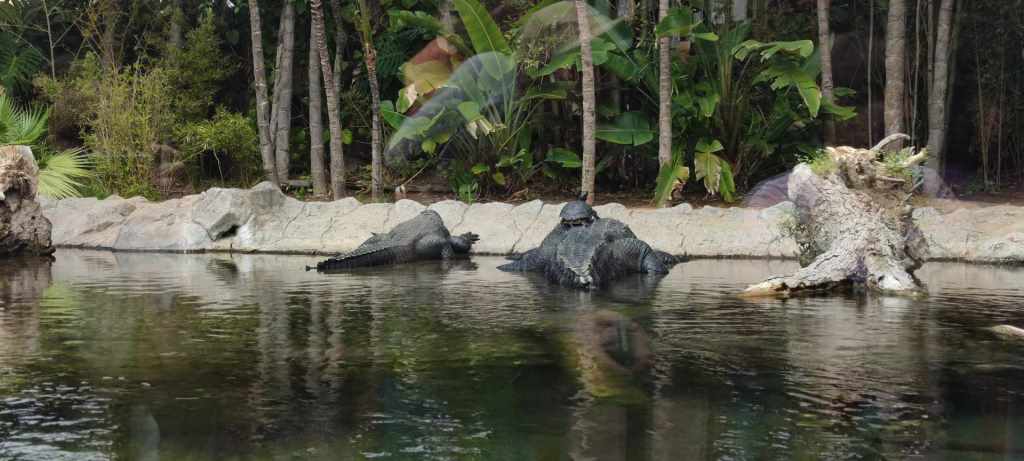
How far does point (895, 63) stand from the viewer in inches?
641

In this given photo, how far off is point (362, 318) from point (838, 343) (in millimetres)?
3579

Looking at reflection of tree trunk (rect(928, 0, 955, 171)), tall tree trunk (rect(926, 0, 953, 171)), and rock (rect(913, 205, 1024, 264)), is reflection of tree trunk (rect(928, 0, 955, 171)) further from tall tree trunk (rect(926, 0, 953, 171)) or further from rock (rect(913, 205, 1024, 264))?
rock (rect(913, 205, 1024, 264))

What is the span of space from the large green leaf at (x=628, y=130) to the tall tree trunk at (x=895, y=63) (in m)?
3.94

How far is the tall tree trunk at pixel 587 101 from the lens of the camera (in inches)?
655

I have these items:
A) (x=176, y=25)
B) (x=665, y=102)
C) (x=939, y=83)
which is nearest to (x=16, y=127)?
(x=176, y=25)

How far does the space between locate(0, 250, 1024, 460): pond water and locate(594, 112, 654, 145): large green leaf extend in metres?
8.01

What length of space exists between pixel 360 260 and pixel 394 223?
2.74 metres

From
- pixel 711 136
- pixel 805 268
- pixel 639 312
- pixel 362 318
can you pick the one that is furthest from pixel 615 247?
pixel 711 136

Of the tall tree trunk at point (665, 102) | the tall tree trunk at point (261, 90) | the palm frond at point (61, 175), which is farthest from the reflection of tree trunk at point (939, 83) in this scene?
the palm frond at point (61, 175)

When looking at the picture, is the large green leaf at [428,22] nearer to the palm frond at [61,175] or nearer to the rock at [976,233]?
the palm frond at [61,175]

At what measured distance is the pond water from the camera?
4879 mm

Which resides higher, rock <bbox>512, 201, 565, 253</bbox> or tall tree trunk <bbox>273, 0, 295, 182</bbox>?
tall tree trunk <bbox>273, 0, 295, 182</bbox>

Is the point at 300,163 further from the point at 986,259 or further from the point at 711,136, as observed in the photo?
the point at 986,259

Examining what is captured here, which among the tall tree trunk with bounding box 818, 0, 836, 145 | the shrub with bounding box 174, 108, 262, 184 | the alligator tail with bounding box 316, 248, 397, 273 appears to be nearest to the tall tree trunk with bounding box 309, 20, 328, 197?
the shrub with bounding box 174, 108, 262, 184
